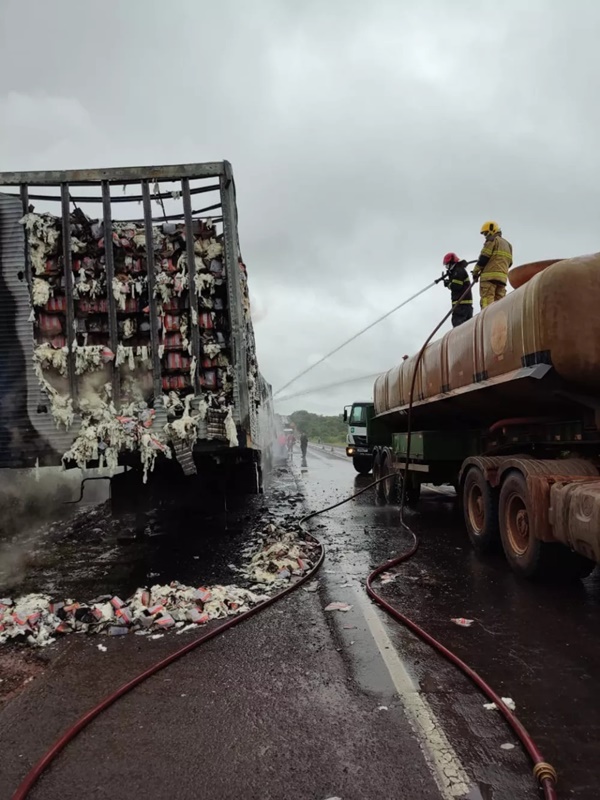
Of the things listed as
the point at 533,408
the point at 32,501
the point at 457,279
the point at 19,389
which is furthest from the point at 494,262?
the point at 32,501

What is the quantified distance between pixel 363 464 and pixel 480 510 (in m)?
12.1

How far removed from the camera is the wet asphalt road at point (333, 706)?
249 centimetres

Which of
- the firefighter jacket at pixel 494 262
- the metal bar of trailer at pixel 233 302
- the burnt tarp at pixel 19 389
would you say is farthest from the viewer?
the firefighter jacket at pixel 494 262

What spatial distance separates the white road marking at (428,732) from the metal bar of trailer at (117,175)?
16.3 ft

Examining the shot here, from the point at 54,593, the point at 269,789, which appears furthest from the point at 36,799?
the point at 54,593

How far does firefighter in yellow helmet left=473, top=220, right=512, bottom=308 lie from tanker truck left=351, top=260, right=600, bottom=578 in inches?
47.3

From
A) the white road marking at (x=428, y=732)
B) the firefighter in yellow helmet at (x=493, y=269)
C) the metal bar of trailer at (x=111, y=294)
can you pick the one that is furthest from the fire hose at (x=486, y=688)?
the firefighter in yellow helmet at (x=493, y=269)

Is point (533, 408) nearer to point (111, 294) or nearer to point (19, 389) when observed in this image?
point (111, 294)

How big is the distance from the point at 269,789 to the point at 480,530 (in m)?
5.15

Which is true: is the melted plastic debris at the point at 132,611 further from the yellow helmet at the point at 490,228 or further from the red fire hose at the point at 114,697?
the yellow helmet at the point at 490,228

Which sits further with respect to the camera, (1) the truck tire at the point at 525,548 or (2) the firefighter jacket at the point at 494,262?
(2) the firefighter jacket at the point at 494,262

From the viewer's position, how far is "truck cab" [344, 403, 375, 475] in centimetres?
1822

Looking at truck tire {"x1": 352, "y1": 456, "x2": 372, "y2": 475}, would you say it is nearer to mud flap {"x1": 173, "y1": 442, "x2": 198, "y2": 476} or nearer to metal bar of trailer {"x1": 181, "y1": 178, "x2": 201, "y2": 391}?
mud flap {"x1": 173, "y1": 442, "x2": 198, "y2": 476}

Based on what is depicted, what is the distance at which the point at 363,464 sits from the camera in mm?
19172
